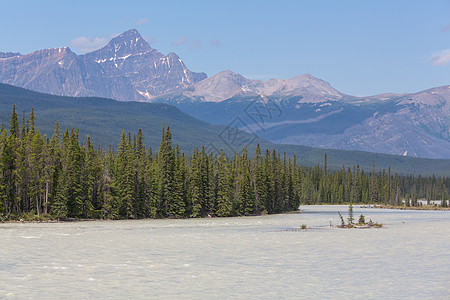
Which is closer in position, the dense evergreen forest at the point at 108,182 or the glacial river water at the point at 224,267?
the glacial river water at the point at 224,267

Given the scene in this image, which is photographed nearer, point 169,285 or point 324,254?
point 169,285

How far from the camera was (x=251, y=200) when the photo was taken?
135 meters

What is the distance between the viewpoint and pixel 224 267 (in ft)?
138

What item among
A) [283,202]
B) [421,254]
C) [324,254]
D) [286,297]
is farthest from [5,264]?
[283,202]

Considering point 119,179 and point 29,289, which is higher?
point 119,179

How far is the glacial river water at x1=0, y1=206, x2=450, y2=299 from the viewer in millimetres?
32281

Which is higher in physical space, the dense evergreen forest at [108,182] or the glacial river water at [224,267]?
the dense evergreen forest at [108,182]

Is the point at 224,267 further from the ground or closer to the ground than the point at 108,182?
closer to the ground

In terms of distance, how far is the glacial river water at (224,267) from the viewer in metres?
32.3

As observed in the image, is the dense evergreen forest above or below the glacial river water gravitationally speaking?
above

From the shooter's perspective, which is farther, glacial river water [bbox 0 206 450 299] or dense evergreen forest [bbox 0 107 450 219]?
dense evergreen forest [bbox 0 107 450 219]

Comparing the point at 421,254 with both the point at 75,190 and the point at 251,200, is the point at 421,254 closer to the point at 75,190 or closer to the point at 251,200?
the point at 75,190

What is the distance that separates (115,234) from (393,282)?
44279mm

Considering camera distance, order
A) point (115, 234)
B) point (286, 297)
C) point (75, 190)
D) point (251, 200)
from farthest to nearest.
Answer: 1. point (251, 200)
2. point (75, 190)
3. point (115, 234)
4. point (286, 297)
